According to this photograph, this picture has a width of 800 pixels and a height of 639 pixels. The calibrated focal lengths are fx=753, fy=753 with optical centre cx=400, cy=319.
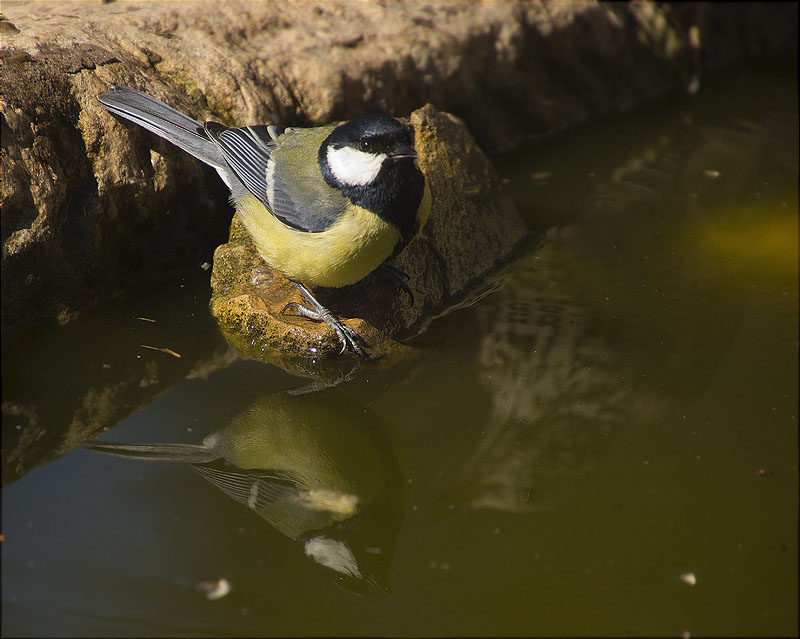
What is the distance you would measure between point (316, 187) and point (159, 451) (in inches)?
53.4

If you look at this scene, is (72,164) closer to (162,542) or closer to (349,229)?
(349,229)

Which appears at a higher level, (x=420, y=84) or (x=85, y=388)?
(x=420, y=84)

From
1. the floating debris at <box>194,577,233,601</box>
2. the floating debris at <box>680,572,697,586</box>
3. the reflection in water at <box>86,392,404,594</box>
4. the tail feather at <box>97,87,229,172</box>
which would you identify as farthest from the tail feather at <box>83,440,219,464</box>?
the floating debris at <box>680,572,697,586</box>

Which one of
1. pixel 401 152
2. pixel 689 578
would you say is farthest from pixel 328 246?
pixel 689 578

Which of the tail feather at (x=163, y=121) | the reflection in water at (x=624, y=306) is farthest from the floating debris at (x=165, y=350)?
the reflection in water at (x=624, y=306)

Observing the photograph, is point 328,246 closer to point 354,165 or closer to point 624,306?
point 354,165

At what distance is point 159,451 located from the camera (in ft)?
10.4

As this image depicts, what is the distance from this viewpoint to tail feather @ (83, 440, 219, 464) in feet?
10.3

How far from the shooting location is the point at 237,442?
10.7ft

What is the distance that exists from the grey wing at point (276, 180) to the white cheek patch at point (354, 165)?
90 mm

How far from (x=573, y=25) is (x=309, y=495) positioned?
4.51m

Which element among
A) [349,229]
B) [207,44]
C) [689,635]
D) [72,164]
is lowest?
[689,635]

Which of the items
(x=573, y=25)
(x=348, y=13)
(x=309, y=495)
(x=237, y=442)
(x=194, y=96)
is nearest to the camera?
(x=309, y=495)

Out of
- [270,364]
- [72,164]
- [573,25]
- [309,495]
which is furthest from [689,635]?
[573,25]
